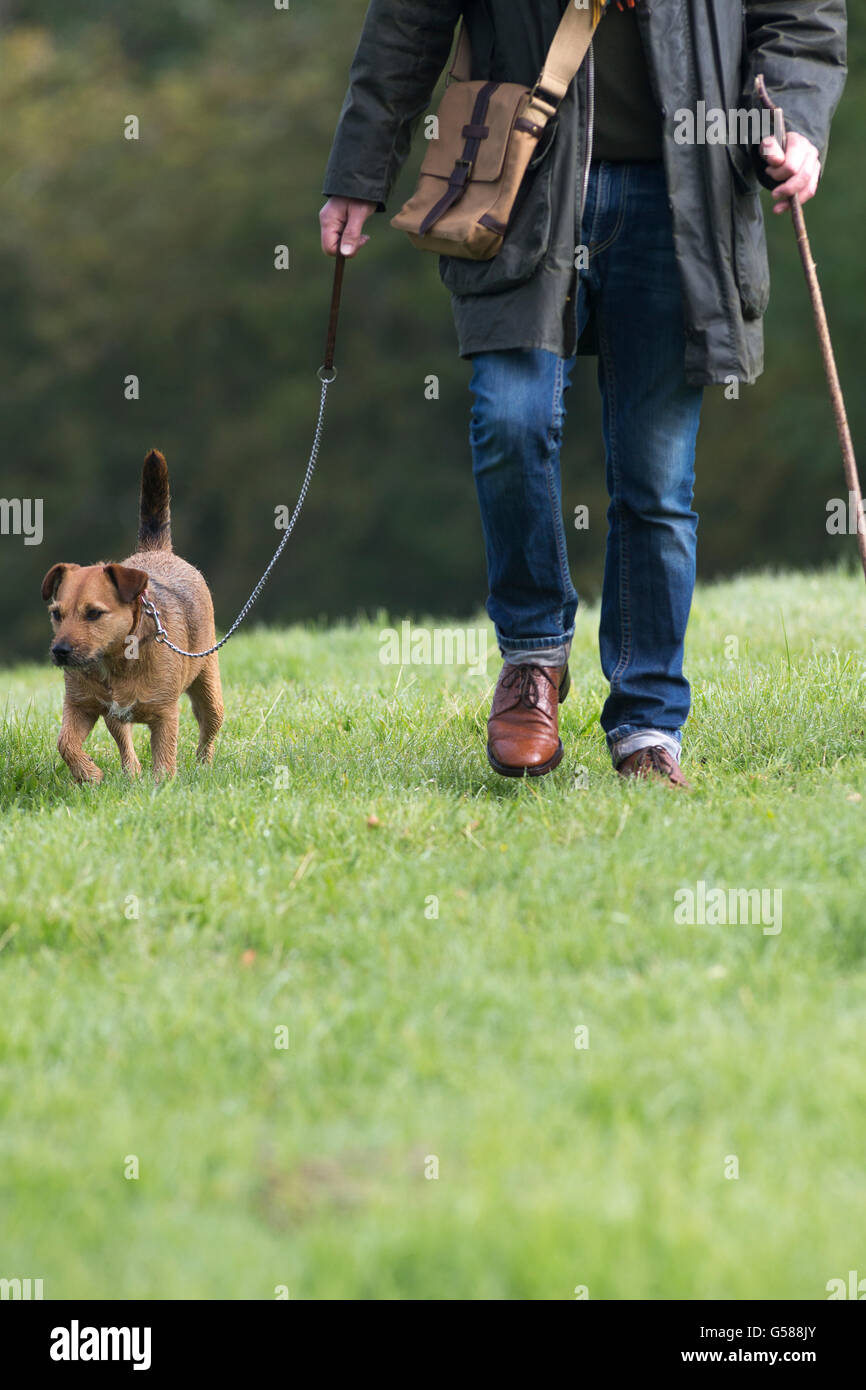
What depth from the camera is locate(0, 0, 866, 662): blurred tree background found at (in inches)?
985

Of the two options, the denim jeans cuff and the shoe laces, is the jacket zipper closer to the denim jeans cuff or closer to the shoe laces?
the shoe laces

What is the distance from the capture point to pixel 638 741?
4.47 meters

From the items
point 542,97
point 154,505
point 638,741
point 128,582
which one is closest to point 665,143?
point 542,97

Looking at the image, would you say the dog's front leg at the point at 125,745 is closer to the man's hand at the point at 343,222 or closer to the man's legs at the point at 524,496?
the man's legs at the point at 524,496

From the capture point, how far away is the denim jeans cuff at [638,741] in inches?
176

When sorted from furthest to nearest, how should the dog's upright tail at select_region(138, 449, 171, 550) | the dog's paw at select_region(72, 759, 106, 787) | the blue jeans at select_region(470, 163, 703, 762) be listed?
the dog's upright tail at select_region(138, 449, 171, 550) → the dog's paw at select_region(72, 759, 106, 787) → the blue jeans at select_region(470, 163, 703, 762)

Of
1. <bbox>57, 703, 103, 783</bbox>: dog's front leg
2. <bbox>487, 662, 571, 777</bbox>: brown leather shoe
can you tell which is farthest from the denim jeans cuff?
<bbox>57, 703, 103, 783</bbox>: dog's front leg

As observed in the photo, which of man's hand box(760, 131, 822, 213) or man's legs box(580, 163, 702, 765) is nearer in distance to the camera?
man's hand box(760, 131, 822, 213)

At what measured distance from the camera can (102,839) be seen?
156 inches

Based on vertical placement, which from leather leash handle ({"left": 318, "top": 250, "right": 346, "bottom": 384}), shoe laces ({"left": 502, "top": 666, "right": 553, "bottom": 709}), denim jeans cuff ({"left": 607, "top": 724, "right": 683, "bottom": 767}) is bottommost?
denim jeans cuff ({"left": 607, "top": 724, "right": 683, "bottom": 767})

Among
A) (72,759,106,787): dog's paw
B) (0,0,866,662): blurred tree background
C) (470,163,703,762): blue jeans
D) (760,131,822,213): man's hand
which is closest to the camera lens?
(760,131,822,213): man's hand

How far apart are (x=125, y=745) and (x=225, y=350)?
21642mm

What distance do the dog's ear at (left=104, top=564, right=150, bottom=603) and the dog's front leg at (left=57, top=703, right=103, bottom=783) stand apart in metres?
0.41
